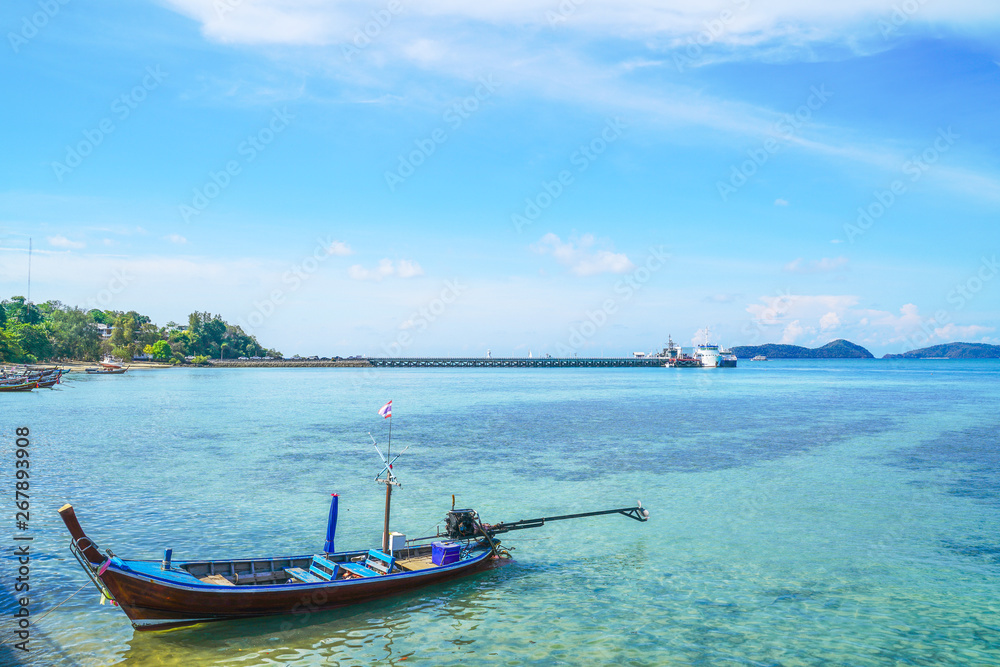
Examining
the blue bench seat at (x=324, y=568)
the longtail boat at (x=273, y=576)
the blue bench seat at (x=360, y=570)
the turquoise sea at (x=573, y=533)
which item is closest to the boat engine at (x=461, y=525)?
the longtail boat at (x=273, y=576)

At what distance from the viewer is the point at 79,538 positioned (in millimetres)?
14758

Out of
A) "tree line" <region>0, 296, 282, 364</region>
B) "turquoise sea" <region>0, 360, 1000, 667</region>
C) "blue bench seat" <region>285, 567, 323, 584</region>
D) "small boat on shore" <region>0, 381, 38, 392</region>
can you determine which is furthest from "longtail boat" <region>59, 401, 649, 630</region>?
"tree line" <region>0, 296, 282, 364</region>

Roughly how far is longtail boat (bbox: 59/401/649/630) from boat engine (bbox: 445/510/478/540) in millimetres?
33

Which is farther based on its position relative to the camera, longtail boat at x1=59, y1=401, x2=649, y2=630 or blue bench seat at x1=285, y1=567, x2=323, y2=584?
blue bench seat at x1=285, y1=567, x2=323, y2=584

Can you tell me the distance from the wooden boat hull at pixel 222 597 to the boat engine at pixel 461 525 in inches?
110

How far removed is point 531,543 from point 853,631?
11.3m

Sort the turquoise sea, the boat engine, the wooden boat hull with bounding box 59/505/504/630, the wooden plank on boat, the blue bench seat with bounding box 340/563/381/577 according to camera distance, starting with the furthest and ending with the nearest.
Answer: the boat engine < the wooden plank on boat < the blue bench seat with bounding box 340/563/381/577 < the turquoise sea < the wooden boat hull with bounding box 59/505/504/630

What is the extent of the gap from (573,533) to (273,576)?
Answer: 12368 millimetres

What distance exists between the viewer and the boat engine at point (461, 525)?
843 inches

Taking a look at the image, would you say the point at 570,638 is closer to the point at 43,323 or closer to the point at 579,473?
the point at 579,473

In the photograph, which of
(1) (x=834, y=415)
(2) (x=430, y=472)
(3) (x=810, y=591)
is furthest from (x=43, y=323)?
(3) (x=810, y=591)

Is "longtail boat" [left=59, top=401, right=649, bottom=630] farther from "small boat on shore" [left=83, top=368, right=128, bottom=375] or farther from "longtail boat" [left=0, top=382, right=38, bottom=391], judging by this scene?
"small boat on shore" [left=83, top=368, right=128, bottom=375]

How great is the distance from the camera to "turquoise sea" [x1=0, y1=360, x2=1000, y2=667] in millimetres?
16203

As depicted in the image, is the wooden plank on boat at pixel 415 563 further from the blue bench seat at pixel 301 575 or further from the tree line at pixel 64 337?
the tree line at pixel 64 337
